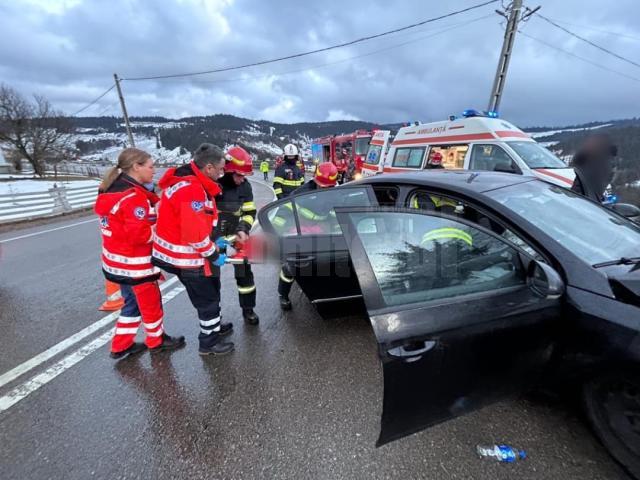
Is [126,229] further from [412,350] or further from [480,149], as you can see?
[480,149]

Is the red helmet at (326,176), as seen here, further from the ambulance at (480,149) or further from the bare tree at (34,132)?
the bare tree at (34,132)

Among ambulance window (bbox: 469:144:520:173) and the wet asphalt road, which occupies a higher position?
ambulance window (bbox: 469:144:520:173)

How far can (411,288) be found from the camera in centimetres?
146

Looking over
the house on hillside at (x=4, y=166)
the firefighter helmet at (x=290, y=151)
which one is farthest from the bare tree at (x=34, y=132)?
the firefighter helmet at (x=290, y=151)

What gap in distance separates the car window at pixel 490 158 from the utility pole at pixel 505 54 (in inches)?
181

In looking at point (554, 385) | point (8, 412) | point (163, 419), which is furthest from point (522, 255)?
point (8, 412)

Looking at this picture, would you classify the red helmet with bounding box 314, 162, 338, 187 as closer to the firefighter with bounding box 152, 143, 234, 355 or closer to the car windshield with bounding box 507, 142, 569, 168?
the firefighter with bounding box 152, 143, 234, 355

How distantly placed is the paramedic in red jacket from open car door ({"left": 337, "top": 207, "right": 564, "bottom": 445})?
1622 millimetres

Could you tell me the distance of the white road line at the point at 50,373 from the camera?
6.68 feet

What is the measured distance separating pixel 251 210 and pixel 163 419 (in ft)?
6.05

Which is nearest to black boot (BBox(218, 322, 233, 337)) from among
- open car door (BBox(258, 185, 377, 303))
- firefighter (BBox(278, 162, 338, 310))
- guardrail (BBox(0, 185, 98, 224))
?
firefighter (BBox(278, 162, 338, 310))

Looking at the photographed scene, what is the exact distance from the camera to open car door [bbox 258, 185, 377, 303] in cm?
240

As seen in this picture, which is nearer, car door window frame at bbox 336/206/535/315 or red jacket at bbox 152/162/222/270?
car door window frame at bbox 336/206/535/315

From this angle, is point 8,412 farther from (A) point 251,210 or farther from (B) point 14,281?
(B) point 14,281
